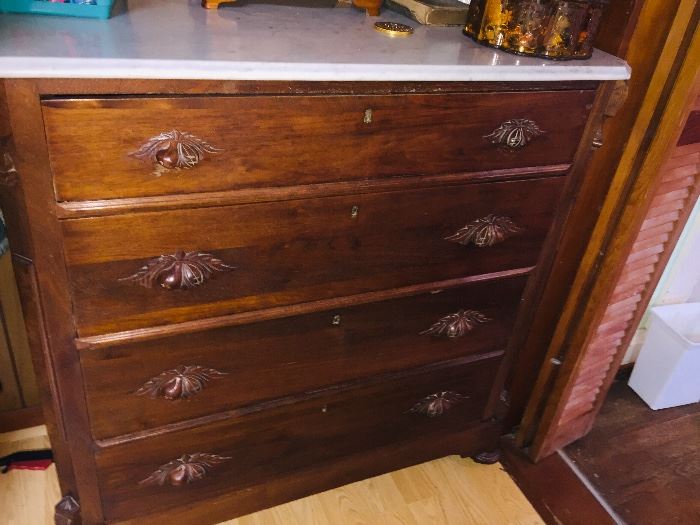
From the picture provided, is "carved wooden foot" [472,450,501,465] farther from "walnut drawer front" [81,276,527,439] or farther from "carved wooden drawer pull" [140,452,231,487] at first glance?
A: "carved wooden drawer pull" [140,452,231,487]

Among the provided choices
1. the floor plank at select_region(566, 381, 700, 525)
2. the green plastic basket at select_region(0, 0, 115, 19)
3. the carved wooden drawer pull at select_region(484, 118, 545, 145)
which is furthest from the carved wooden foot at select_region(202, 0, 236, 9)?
the floor plank at select_region(566, 381, 700, 525)

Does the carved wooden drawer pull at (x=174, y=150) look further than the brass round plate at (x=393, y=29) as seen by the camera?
No

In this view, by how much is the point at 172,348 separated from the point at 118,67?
484 mm

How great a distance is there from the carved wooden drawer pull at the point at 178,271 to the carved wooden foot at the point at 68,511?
540mm

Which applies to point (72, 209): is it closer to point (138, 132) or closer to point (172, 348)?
point (138, 132)

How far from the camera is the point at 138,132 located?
0.84 metres

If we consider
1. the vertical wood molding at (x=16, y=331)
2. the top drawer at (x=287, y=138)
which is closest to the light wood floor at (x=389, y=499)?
the vertical wood molding at (x=16, y=331)

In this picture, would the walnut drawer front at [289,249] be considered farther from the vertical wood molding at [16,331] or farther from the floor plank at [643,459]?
the floor plank at [643,459]

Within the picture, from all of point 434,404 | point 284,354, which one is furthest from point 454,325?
point 284,354

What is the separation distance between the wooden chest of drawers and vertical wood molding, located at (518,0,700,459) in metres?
0.16

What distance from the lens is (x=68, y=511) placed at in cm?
120

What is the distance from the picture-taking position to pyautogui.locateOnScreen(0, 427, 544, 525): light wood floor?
1.44 metres

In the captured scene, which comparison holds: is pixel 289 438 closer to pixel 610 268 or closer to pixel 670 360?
pixel 610 268

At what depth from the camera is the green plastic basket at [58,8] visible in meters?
0.90
